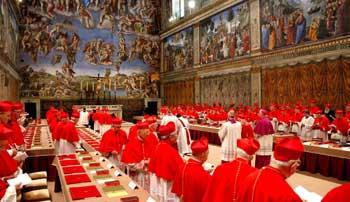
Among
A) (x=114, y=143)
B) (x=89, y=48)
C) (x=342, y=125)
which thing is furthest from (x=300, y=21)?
(x=89, y=48)

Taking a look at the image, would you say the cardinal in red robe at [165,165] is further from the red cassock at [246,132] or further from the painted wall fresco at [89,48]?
the painted wall fresco at [89,48]

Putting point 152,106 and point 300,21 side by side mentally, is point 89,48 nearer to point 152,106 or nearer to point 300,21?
point 152,106

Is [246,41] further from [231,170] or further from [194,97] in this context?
[231,170]

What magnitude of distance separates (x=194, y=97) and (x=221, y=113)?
31.5 ft

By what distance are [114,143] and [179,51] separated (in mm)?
24150

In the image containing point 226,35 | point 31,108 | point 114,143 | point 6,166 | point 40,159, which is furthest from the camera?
point 31,108

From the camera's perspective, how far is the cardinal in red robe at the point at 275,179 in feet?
10.6

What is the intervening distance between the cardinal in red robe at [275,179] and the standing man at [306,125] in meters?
11.0

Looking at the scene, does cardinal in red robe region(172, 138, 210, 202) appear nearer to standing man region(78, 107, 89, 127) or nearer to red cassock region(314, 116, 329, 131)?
red cassock region(314, 116, 329, 131)

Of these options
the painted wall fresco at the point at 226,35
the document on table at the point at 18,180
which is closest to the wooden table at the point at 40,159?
the document on table at the point at 18,180

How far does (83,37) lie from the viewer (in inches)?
1313

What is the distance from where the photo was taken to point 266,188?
329 cm

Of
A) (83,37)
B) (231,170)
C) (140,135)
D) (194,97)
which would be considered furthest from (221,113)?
(83,37)

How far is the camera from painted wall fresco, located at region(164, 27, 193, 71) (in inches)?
1181
